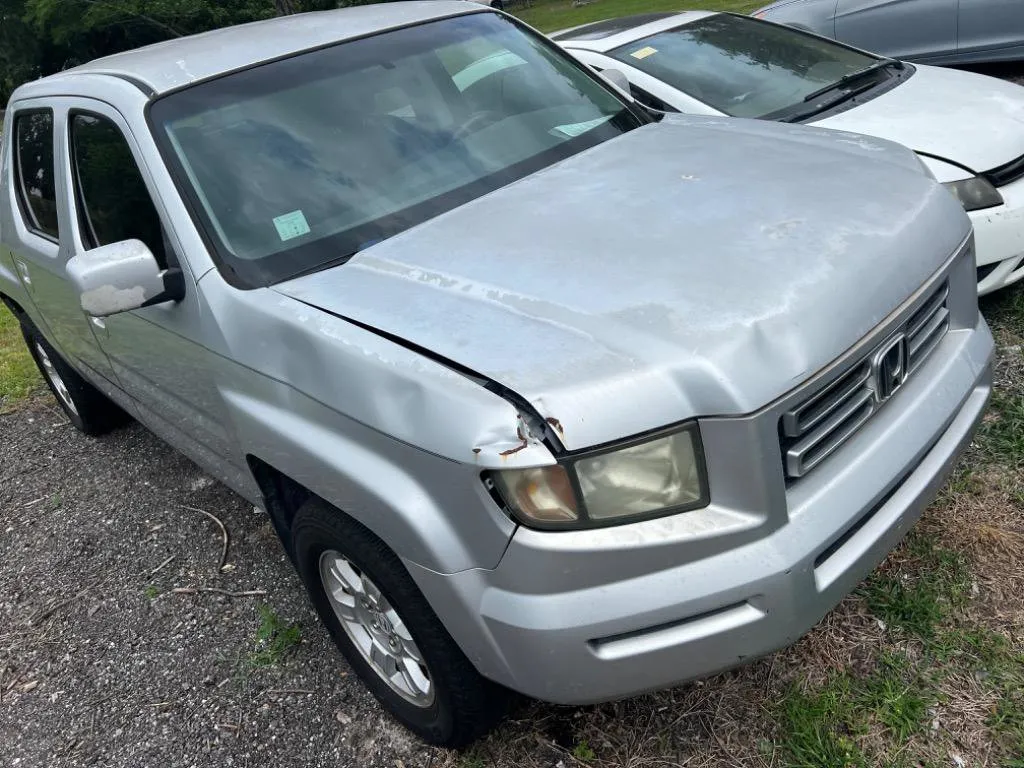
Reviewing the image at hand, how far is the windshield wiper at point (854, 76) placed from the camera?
173 inches

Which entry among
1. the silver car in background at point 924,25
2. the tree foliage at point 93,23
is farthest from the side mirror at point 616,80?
the tree foliage at point 93,23

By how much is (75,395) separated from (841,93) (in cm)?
424

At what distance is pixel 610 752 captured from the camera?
7.47 feet

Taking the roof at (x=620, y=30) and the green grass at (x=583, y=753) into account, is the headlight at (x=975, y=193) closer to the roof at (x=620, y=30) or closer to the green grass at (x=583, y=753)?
the roof at (x=620, y=30)

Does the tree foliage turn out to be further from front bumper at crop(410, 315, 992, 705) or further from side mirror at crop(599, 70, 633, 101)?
front bumper at crop(410, 315, 992, 705)

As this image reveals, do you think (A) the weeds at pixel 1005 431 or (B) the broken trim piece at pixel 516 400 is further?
(A) the weeds at pixel 1005 431

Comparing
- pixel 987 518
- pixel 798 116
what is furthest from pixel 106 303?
pixel 798 116

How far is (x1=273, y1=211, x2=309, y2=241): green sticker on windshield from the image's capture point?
7.99 ft

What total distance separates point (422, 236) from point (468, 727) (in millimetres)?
1300

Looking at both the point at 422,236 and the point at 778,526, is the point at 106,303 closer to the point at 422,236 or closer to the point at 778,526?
the point at 422,236

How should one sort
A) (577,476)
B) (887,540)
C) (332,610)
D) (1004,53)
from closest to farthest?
(577,476), (887,540), (332,610), (1004,53)

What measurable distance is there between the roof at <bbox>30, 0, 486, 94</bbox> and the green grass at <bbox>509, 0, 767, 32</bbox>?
32.2 feet

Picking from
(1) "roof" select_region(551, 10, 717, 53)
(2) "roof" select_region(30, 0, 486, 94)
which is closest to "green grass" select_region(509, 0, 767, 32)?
(1) "roof" select_region(551, 10, 717, 53)

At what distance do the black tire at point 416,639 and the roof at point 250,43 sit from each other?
1.50 meters
